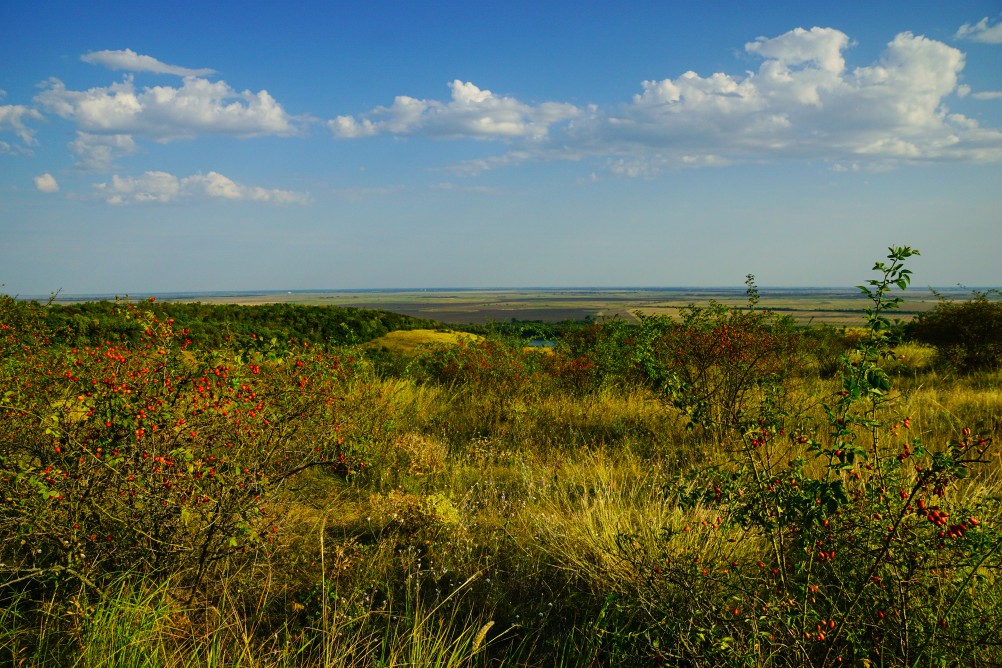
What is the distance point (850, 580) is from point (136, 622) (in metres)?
3.48

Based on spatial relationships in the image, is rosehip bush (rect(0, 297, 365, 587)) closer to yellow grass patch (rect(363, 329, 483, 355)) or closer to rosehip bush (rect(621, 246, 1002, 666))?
rosehip bush (rect(621, 246, 1002, 666))

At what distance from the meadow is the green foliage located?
718cm

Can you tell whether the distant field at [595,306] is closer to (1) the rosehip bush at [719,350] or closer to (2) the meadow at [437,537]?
(1) the rosehip bush at [719,350]

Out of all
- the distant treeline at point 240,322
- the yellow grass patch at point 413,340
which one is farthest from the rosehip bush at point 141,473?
the yellow grass patch at point 413,340

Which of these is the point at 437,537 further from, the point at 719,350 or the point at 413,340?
the point at 413,340

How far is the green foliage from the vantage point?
11.0 meters

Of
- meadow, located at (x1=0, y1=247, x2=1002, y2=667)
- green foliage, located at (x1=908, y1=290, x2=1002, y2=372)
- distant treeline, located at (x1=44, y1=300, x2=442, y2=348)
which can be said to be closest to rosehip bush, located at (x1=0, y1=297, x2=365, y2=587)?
meadow, located at (x1=0, y1=247, x2=1002, y2=667)

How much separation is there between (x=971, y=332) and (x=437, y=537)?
11857 mm

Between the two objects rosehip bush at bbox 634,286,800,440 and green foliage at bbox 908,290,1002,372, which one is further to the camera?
green foliage at bbox 908,290,1002,372

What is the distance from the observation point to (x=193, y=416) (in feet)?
11.9

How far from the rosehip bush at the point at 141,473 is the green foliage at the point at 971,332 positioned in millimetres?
12362

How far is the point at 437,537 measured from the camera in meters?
4.05

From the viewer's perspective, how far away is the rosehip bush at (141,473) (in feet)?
10.2

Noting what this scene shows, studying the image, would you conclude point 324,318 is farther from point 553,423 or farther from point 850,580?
point 850,580
